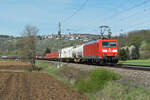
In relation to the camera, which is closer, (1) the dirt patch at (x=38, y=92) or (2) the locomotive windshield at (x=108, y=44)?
(1) the dirt patch at (x=38, y=92)

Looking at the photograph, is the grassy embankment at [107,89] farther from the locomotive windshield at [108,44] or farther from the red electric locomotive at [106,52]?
the locomotive windshield at [108,44]

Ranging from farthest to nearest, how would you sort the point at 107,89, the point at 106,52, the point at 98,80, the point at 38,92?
the point at 106,52 < the point at 38,92 < the point at 98,80 < the point at 107,89

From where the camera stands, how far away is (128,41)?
8250 centimetres

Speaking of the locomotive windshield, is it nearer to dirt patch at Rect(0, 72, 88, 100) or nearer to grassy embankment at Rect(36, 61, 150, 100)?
dirt patch at Rect(0, 72, 88, 100)

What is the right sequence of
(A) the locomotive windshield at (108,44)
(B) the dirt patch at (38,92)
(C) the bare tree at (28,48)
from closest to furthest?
1. (B) the dirt patch at (38,92)
2. (A) the locomotive windshield at (108,44)
3. (C) the bare tree at (28,48)

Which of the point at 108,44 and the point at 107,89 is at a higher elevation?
the point at 108,44

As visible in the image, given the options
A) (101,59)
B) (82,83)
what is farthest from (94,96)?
(101,59)

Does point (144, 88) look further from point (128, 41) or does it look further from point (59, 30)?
point (128, 41)

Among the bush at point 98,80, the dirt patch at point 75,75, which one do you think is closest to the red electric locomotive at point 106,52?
the dirt patch at point 75,75

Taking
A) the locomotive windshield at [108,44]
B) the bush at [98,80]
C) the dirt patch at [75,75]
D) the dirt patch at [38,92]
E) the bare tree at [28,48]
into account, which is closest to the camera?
the bush at [98,80]

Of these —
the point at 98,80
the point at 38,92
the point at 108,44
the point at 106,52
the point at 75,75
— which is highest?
the point at 108,44

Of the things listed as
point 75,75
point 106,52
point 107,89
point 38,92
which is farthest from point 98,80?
point 106,52

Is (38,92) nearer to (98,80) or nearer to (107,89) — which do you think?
(98,80)

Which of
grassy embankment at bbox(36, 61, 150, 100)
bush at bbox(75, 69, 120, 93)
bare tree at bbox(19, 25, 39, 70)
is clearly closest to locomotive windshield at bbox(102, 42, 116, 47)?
grassy embankment at bbox(36, 61, 150, 100)
